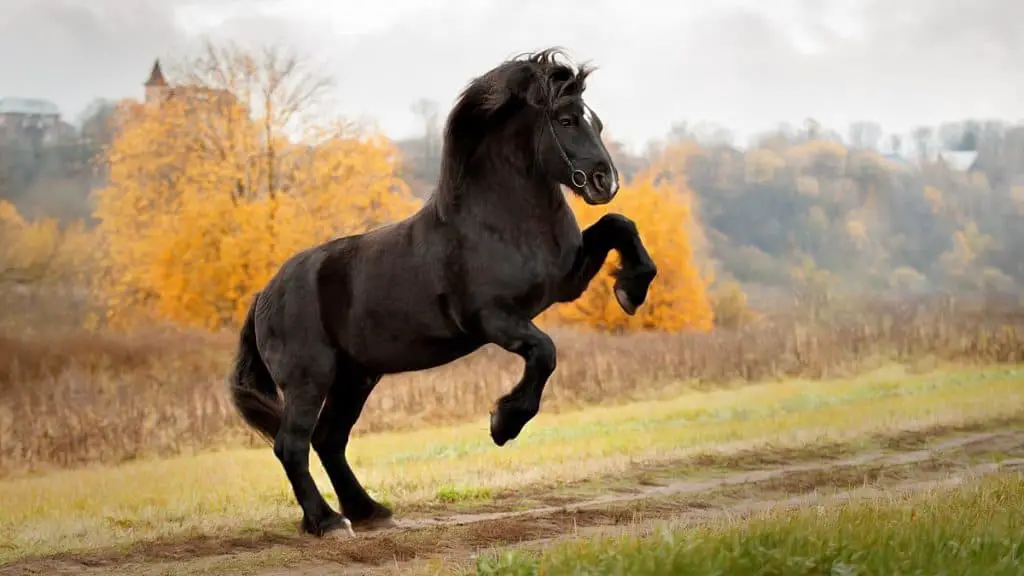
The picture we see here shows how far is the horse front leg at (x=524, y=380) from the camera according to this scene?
226 inches

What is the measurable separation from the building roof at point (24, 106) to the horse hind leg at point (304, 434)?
15560 mm

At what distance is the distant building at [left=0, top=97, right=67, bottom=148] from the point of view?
799 inches

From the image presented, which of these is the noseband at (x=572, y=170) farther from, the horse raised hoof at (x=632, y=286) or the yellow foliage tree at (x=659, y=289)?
the yellow foliage tree at (x=659, y=289)

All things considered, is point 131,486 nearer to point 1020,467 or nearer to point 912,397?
point 1020,467

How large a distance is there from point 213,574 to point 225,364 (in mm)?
10623

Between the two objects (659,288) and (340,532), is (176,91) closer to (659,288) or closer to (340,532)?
(659,288)

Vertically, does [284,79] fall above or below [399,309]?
above

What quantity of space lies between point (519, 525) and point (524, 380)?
5.10 ft

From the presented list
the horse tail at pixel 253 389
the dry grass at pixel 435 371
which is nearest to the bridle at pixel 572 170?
the horse tail at pixel 253 389

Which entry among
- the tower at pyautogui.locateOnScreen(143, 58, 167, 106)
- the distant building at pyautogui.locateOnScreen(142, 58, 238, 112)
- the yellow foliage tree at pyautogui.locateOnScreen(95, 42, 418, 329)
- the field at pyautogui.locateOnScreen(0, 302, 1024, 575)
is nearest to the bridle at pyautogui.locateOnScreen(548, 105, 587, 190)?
the field at pyautogui.locateOnScreen(0, 302, 1024, 575)

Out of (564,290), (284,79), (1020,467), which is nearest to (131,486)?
(564,290)

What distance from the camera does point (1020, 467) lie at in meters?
9.46

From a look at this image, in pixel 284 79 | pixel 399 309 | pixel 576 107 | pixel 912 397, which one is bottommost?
pixel 912 397

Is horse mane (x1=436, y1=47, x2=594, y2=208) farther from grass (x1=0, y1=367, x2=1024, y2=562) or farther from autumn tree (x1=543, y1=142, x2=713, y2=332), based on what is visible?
autumn tree (x1=543, y1=142, x2=713, y2=332)
